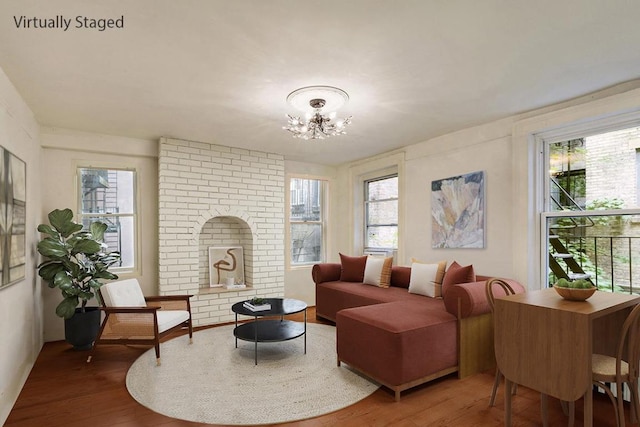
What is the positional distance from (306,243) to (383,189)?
1631 mm

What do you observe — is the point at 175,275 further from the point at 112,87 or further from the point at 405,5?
the point at 405,5

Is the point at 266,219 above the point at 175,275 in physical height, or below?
above

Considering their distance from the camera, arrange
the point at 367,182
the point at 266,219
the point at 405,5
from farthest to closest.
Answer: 1. the point at 367,182
2. the point at 266,219
3. the point at 405,5

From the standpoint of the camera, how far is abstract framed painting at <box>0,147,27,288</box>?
258cm

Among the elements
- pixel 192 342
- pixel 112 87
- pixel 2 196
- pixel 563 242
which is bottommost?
pixel 192 342

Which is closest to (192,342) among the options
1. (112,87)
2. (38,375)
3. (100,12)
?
(38,375)

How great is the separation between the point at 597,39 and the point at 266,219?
4275 millimetres

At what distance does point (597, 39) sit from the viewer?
2.21 meters

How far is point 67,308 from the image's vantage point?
11.7ft

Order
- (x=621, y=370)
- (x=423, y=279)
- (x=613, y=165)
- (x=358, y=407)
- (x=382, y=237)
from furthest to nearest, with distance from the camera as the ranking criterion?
(x=382, y=237)
(x=423, y=279)
(x=613, y=165)
(x=358, y=407)
(x=621, y=370)

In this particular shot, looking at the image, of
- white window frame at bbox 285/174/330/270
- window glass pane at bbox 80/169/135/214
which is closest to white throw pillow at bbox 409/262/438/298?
white window frame at bbox 285/174/330/270

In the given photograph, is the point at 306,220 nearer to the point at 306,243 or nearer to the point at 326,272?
the point at 306,243

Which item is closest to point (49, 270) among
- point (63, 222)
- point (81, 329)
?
point (63, 222)

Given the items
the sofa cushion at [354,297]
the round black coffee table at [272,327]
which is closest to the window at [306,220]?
the sofa cushion at [354,297]
